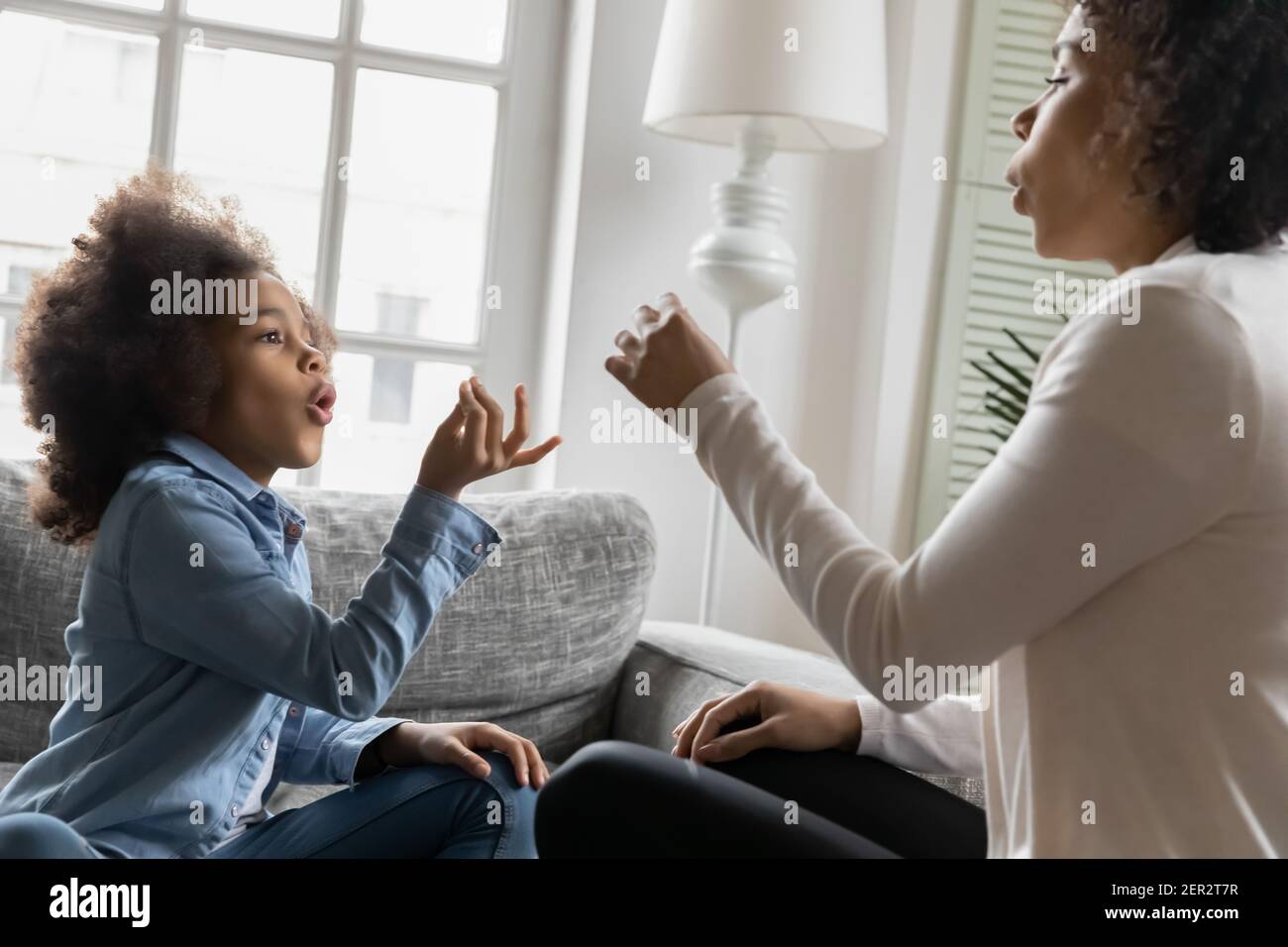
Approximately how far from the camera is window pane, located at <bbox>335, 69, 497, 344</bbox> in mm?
2400

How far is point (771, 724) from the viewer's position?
1.19m

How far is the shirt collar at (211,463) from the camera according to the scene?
1.22 m

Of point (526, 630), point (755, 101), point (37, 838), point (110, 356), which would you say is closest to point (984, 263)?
point (755, 101)

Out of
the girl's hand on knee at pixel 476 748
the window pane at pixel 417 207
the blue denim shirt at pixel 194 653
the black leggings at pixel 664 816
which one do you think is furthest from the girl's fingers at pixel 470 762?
the window pane at pixel 417 207

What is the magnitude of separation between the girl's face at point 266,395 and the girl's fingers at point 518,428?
205 millimetres

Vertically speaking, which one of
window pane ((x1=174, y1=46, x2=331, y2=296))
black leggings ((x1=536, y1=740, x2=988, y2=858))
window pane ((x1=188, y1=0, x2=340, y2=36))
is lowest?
black leggings ((x1=536, y1=740, x2=988, y2=858))

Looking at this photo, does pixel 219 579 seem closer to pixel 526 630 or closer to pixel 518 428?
pixel 518 428

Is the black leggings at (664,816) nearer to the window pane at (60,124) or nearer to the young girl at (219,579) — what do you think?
the young girl at (219,579)

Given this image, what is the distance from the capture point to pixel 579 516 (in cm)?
195

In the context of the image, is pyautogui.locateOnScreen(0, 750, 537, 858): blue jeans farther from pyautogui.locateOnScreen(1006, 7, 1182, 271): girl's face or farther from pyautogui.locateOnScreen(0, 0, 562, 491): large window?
pyautogui.locateOnScreen(0, 0, 562, 491): large window

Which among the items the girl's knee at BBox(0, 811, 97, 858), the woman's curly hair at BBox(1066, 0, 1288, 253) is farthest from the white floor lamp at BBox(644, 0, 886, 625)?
the girl's knee at BBox(0, 811, 97, 858)

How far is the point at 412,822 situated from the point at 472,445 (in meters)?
0.35
